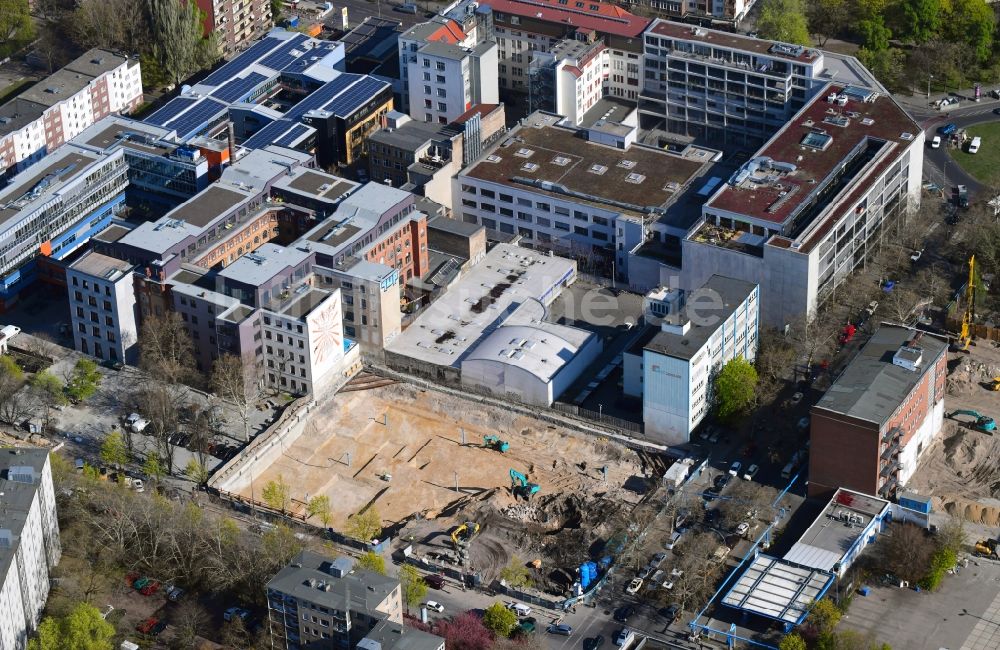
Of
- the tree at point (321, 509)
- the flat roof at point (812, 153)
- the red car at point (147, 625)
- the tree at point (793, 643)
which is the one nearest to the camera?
the tree at point (793, 643)

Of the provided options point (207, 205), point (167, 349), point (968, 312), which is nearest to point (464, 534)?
point (167, 349)

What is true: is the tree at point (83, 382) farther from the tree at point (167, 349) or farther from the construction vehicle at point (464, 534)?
the construction vehicle at point (464, 534)

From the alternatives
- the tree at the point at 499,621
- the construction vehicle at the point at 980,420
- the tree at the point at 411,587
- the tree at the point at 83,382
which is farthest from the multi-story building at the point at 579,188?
the tree at the point at 499,621

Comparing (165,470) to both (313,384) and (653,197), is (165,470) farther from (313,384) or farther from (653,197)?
(653,197)

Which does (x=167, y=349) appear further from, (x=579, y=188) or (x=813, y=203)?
(x=813, y=203)

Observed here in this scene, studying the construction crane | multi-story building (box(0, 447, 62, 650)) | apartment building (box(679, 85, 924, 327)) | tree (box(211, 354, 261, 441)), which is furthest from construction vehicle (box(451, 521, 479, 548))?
the construction crane

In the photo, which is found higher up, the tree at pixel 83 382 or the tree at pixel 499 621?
the tree at pixel 83 382

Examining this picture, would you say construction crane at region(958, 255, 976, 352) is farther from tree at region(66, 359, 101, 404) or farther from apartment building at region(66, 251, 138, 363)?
tree at region(66, 359, 101, 404)
